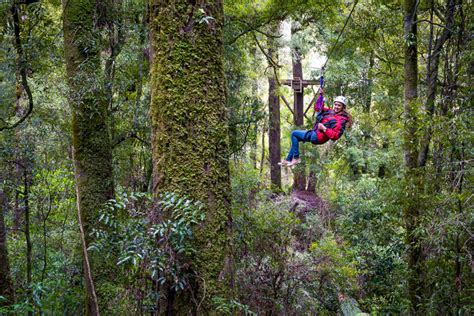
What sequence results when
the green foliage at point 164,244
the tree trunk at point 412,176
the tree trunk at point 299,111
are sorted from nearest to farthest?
the green foliage at point 164,244
the tree trunk at point 412,176
the tree trunk at point 299,111

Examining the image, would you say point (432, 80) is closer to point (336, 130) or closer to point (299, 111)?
point (336, 130)

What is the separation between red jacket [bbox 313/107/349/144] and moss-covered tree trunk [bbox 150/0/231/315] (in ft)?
11.4

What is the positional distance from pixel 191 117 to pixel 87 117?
3.44m

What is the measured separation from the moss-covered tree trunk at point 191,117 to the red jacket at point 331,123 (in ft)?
11.4

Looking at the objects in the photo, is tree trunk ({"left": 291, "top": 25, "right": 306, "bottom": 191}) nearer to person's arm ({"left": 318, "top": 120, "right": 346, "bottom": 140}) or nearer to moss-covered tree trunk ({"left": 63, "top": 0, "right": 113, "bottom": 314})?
person's arm ({"left": 318, "top": 120, "right": 346, "bottom": 140})

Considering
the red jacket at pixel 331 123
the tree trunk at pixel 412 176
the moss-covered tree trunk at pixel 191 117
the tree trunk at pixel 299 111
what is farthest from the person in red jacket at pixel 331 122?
the tree trunk at pixel 299 111

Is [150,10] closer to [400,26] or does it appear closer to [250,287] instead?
[250,287]

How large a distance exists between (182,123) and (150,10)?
100cm

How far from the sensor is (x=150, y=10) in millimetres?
3281

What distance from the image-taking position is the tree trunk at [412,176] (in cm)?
568

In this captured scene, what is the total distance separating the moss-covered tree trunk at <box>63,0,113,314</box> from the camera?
579 cm

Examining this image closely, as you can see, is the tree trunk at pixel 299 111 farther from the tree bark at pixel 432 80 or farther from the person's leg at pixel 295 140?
the tree bark at pixel 432 80

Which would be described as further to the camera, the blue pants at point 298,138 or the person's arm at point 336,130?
the blue pants at point 298,138

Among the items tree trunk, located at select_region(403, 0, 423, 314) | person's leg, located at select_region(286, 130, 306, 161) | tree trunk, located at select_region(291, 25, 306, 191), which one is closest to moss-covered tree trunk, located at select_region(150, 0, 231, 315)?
tree trunk, located at select_region(403, 0, 423, 314)
